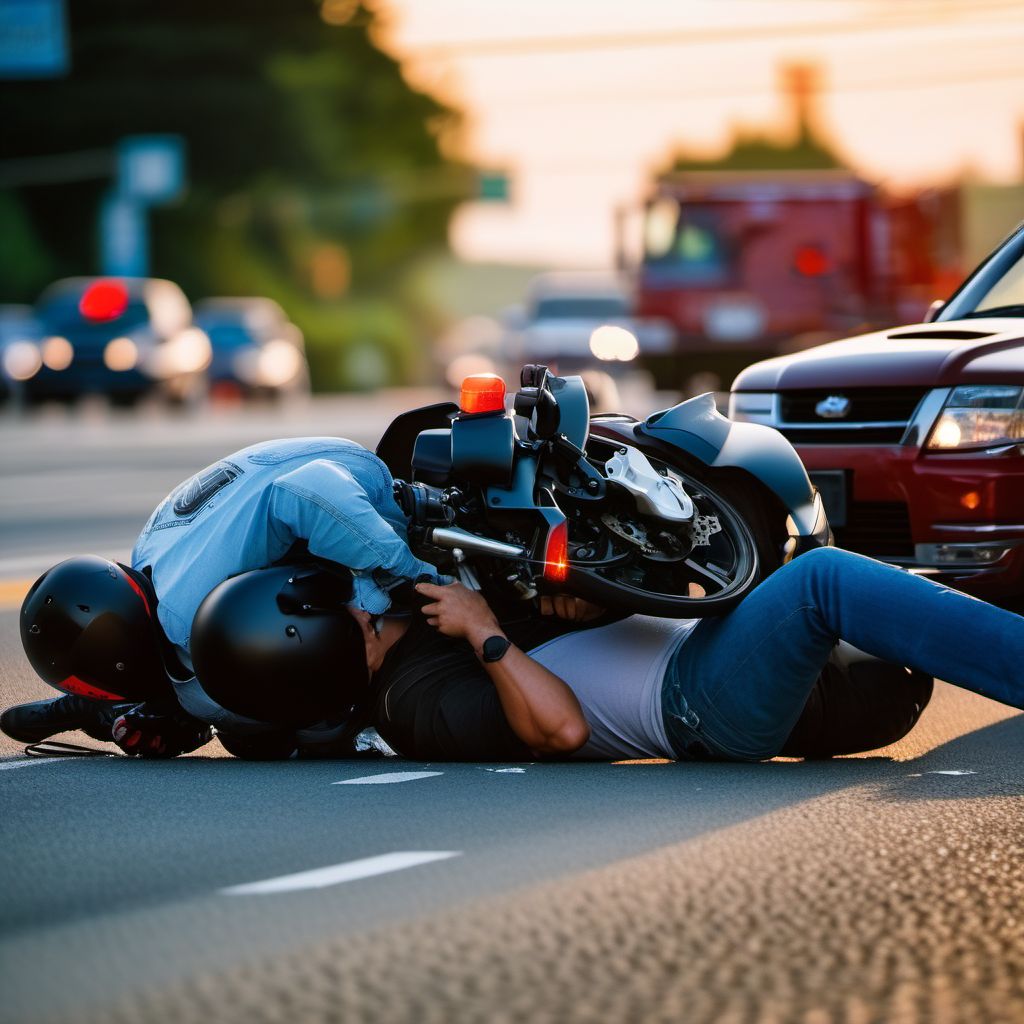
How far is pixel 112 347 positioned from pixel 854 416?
26.3 m

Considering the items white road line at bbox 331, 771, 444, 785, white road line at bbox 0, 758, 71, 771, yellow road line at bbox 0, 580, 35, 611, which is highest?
white road line at bbox 0, 758, 71, 771

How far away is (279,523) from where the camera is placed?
20.0 ft

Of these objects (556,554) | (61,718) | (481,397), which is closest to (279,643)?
(556,554)

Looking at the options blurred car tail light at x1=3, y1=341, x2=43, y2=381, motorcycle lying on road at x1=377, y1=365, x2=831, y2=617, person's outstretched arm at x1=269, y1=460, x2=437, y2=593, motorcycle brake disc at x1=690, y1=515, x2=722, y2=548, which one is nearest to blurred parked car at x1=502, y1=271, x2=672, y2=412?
blurred car tail light at x1=3, y1=341, x2=43, y2=381

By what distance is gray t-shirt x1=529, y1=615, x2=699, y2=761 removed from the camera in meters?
6.12

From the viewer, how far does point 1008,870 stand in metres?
4.99

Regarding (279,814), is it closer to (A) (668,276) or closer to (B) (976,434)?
(B) (976,434)

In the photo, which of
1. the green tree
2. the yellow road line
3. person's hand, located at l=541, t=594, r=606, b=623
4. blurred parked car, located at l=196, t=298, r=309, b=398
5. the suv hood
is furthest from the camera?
the green tree

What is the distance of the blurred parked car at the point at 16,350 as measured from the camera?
3453cm

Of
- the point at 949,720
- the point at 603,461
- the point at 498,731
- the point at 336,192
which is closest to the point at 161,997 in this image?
the point at 498,731

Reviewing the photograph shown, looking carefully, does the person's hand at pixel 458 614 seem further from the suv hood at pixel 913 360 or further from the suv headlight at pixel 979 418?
the suv hood at pixel 913 360

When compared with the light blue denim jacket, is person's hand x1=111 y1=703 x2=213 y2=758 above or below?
below

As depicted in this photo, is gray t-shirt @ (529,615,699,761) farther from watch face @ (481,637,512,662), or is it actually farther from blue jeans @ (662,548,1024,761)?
watch face @ (481,637,512,662)

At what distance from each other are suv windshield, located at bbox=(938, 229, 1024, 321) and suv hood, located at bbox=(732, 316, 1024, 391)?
5.4 inches
